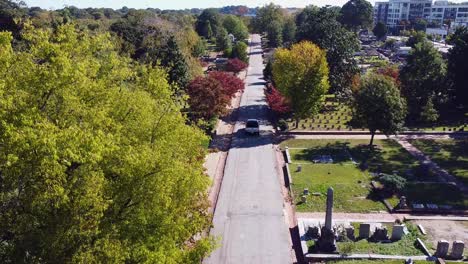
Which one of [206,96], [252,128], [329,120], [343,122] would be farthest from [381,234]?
[329,120]

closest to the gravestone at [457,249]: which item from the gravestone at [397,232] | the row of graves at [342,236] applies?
the row of graves at [342,236]

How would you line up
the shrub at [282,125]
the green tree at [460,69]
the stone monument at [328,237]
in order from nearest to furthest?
the stone monument at [328,237] < the shrub at [282,125] < the green tree at [460,69]

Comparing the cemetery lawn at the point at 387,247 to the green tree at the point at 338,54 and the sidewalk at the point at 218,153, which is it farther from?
the green tree at the point at 338,54

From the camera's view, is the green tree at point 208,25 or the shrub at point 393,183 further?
the green tree at point 208,25

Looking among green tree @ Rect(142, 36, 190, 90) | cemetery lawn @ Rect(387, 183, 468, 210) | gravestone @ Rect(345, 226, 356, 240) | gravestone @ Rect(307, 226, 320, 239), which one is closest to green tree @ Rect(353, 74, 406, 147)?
cemetery lawn @ Rect(387, 183, 468, 210)

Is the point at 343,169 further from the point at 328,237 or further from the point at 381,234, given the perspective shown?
the point at 328,237
